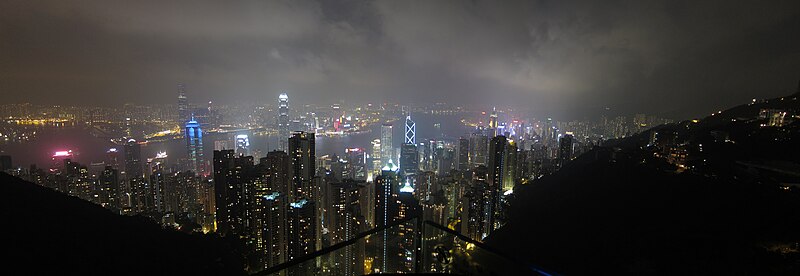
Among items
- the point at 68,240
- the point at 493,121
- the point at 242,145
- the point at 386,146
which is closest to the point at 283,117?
the point at 242,145

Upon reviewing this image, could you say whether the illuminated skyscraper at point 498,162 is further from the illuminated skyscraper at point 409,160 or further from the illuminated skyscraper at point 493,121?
the illuminated skyscraper at point 493,121

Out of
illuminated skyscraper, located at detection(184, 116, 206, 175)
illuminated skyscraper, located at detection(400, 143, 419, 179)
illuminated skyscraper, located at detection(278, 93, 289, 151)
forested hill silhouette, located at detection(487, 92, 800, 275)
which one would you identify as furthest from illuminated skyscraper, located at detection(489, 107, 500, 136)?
illuminated skyscraper, located at detection(184, 116, 206, 175)

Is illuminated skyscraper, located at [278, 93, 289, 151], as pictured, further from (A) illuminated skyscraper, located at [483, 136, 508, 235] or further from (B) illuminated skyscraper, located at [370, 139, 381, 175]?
(A) illuminated skyscraper, located at [483, 136, 508, 235]

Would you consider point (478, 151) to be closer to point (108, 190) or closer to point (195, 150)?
point (195, 150)

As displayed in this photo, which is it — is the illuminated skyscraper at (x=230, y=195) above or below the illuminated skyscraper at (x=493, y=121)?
below

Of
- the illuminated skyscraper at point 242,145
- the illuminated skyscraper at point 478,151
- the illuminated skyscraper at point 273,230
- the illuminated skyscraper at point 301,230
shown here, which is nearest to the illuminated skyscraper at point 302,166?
the illuminated skyscraper at point 273,230

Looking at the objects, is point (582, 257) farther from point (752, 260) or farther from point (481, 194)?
point (481, 194)
